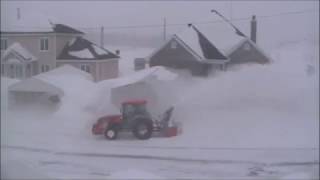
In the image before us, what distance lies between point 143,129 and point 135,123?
4 cm

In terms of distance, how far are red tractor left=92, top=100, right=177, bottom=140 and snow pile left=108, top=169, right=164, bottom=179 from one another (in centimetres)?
15


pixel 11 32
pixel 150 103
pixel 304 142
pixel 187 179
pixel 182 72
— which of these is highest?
pixel 11 32

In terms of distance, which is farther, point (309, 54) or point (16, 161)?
point (16, 161)

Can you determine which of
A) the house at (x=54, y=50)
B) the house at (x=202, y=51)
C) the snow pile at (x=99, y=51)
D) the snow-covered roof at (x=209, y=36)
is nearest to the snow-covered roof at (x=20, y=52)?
the house at (x=54, y=50)

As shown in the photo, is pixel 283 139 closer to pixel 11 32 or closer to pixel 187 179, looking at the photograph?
pixel 187 179

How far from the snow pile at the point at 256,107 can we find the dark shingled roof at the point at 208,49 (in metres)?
0.08

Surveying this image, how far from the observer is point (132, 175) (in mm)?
1896

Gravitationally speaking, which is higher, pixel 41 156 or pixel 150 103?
pixel 150 103

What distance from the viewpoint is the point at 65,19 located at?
186cm

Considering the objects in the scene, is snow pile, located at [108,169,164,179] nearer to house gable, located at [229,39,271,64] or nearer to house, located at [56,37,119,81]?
house, located at [56,37,119,81]

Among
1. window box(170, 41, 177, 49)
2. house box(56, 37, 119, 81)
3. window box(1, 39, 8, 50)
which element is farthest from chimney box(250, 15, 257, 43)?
window box(1, 39, 8, 50)

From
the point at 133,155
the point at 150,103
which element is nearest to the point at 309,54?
the point at 150,103

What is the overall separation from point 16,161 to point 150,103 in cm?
63

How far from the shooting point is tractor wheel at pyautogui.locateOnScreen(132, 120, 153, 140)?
186 centimetres
